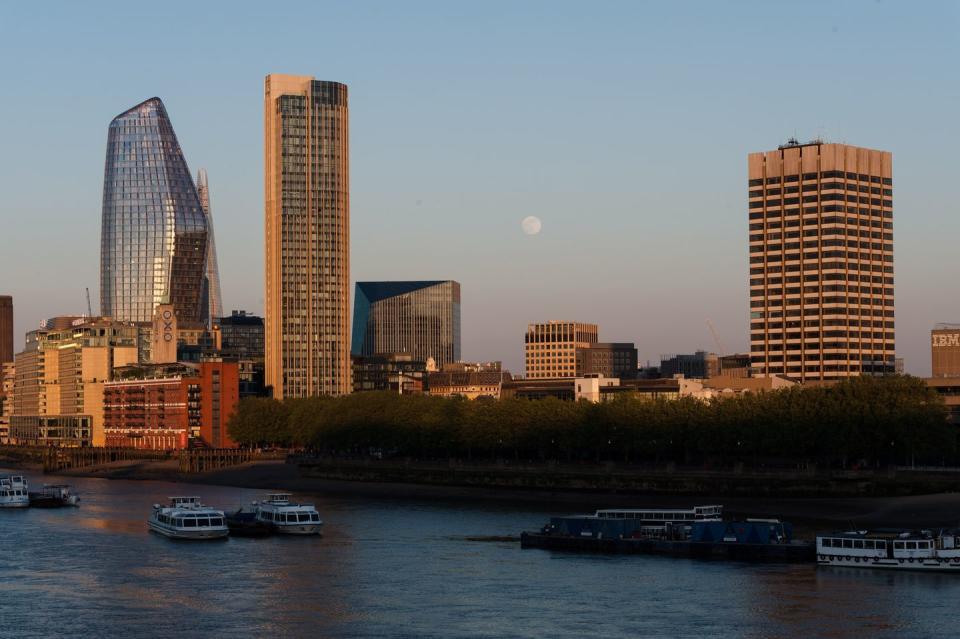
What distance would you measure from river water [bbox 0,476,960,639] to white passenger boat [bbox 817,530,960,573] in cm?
169

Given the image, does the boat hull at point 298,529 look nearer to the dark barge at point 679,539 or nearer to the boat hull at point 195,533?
the boat hull at point 195,533

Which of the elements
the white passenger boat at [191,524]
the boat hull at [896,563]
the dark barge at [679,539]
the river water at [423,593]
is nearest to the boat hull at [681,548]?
the dark barge at [679,539]

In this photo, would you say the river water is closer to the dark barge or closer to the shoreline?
the dark barge

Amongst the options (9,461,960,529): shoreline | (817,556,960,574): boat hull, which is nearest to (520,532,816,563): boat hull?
(817,556,960,574): boat hull

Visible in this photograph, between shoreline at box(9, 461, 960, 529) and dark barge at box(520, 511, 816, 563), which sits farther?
shoreline at box(9, 461, 960, 529)

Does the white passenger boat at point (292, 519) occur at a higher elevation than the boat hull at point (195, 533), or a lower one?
higher

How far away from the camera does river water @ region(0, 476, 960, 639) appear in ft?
303

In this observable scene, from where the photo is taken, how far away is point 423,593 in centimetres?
10525

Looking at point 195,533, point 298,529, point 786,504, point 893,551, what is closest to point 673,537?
point 893,551

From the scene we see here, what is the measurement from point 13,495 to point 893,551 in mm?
112985

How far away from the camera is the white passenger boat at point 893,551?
4483 inches

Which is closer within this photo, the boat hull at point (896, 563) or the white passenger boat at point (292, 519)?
the boat hull at point (896, 563)

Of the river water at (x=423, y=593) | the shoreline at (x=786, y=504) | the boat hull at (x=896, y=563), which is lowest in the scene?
the river water at (x=423, y=593)

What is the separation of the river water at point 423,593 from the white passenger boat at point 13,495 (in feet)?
171
